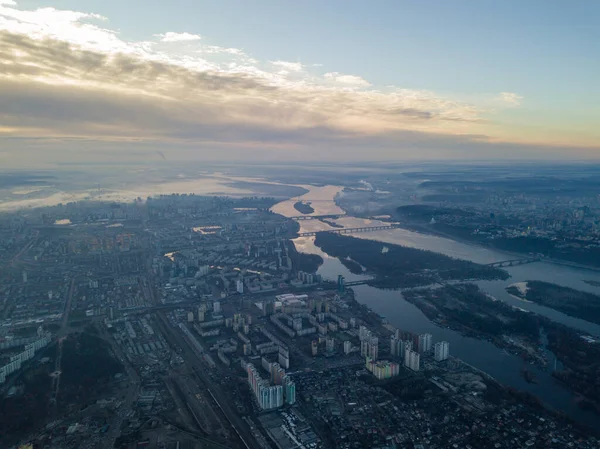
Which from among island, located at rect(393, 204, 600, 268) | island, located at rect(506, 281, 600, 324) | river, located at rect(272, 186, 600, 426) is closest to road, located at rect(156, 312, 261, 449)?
river, located at rect(272, 186, 600, 426)

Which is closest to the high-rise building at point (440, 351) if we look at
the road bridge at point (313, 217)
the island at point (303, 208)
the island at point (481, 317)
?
the island at point (481, 317)

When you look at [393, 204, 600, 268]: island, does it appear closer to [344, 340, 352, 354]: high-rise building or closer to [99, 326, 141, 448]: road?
[344, 340, 352, 354]: high-rise building

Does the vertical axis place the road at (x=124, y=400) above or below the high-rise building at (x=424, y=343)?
below

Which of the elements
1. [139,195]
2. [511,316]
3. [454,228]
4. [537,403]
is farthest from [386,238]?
[139,195]

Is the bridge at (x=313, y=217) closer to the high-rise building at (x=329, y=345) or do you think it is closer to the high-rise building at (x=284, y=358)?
the high-rise building at (x=329, y=345)

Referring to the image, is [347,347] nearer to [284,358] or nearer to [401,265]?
[284,358]

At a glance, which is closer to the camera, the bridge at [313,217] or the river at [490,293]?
the river at [490,293]

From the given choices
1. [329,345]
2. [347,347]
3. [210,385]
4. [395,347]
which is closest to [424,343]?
[395,347]

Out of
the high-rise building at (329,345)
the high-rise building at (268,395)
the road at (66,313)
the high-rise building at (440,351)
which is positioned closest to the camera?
the high-rise building at (268,395)
